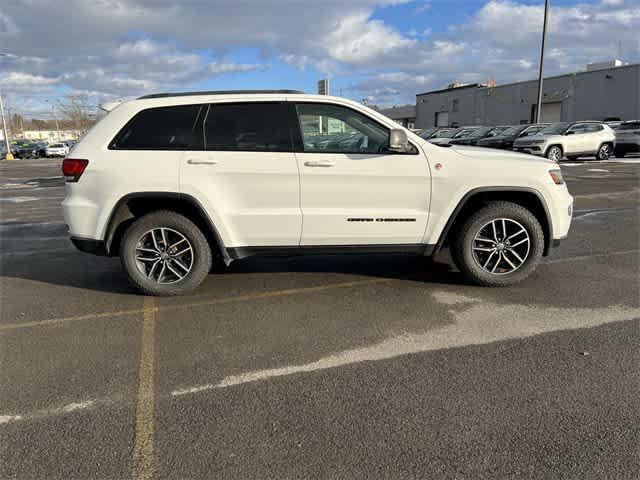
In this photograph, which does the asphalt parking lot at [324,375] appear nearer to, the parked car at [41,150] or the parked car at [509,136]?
the parked car at [509,136]

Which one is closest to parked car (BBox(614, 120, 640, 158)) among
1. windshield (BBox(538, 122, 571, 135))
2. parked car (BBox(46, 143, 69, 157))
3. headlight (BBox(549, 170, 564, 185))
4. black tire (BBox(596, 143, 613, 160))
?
black tire (BBox(596, 143, 613, 160))

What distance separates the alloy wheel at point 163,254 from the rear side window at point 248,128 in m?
0.91

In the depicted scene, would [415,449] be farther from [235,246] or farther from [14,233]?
[14,233]

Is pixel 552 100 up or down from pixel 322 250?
up

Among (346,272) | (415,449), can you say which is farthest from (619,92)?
(415,449)

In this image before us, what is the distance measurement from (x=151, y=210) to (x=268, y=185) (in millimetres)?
1155

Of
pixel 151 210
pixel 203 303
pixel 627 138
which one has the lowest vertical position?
pixel 203 303

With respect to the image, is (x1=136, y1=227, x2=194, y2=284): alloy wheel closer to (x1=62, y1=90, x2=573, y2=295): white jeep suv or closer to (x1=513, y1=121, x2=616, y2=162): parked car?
(x1=62, y1=90, x2=573, y2=295): white jeep suv

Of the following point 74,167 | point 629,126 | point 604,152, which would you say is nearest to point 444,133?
point 629,126

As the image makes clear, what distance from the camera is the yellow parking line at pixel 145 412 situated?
91.7 inches

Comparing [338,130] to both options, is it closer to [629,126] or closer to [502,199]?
[502,199]

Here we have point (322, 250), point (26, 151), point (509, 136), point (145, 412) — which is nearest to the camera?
point (145, 412)

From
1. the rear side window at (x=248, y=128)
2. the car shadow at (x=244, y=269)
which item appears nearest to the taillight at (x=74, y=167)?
the rear side window at (x=248, y=128)

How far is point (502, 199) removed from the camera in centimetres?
476
